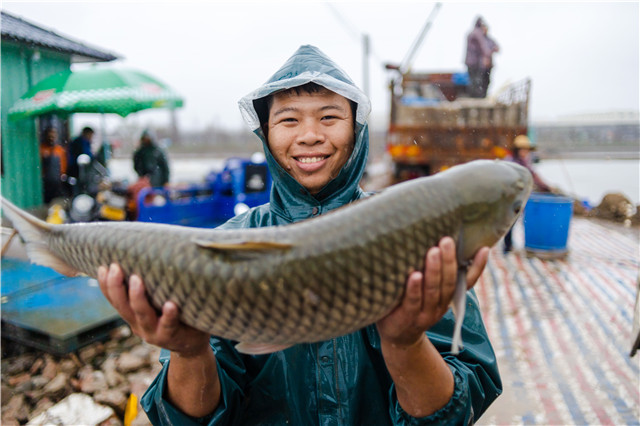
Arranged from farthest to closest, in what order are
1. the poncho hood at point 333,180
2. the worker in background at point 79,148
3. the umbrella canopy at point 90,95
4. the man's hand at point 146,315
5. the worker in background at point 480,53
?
the worker in background at point 480,53
the worker in background at point 79,148
the umbrella canopy at point 90,95
the poncho hood at point 333,180
the man's hand at point 146,315

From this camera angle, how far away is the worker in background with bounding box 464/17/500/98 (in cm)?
1096

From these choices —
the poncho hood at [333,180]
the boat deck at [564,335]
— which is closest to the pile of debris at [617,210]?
the boat deck at [564,335]

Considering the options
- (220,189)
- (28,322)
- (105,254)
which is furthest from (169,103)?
(105,254)

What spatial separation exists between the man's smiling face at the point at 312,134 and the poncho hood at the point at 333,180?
0.05 metres

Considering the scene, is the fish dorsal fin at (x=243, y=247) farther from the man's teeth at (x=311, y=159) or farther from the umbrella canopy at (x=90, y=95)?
the umbrella canopy at (x=90, y=95)

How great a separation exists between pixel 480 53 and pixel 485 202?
11120 millimetres

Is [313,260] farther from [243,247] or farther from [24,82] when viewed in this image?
[24,82]

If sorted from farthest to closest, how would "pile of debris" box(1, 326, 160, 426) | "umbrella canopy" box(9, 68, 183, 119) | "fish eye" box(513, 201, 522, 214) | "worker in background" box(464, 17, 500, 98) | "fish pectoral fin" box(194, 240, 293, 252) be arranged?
"worker in background" box(464, 17, 500, 98), "umbrella canopy" box(9, 68, 183, 119), "pile of debris" box(1, 326, 160, 426), "fish eye" box(513, 201, 522, 214), "fish pectoral fin" box(194, 240, 293, 252)

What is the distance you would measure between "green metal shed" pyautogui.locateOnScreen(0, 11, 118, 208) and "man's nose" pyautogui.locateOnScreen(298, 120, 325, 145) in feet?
24.8

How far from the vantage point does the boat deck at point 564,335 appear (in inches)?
152

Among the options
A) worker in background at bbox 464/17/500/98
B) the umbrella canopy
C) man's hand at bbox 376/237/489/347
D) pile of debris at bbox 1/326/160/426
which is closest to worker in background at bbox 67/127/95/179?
the umbrella canopy

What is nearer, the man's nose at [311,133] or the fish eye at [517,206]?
the fish eye at [517,206]

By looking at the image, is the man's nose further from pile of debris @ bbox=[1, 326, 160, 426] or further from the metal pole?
the metal pole

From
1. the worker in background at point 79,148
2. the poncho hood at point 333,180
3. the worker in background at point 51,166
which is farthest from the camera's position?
the worker in background at point 79,148
